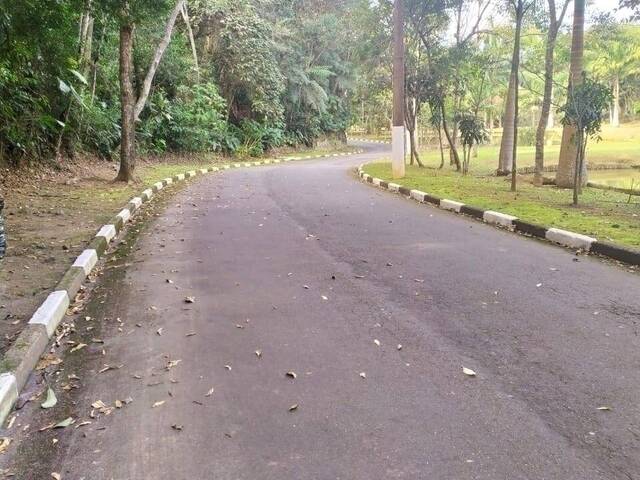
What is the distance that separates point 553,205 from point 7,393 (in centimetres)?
973

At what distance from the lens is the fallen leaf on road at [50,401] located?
11.4 feet

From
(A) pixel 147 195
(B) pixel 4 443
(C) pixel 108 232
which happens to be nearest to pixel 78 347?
(B) pixel 4 443

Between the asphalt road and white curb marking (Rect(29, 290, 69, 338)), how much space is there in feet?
0.70

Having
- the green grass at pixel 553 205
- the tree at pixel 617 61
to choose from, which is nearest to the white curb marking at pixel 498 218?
the green grass at pixel 553 205

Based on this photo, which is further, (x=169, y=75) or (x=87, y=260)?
(x=169, y=75)

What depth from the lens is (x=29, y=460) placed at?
2.92 meters

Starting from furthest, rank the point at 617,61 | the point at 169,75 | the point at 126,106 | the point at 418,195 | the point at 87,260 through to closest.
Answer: the point at 617,61 → the point at 169,75 → the point at 126,106 → the point at 418,195 → the point at 87,260

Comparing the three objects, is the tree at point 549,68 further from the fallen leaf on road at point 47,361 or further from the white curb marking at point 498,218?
the fallen leaf on road at point 47,361

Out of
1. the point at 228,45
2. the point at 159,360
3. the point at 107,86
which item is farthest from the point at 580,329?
the point at 228,45

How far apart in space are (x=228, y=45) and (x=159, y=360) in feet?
81.8

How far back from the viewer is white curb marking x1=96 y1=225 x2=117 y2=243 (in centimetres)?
793

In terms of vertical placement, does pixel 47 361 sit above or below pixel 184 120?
below

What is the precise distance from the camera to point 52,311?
187 inches

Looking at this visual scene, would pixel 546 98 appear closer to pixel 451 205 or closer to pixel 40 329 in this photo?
pixel 451 205
